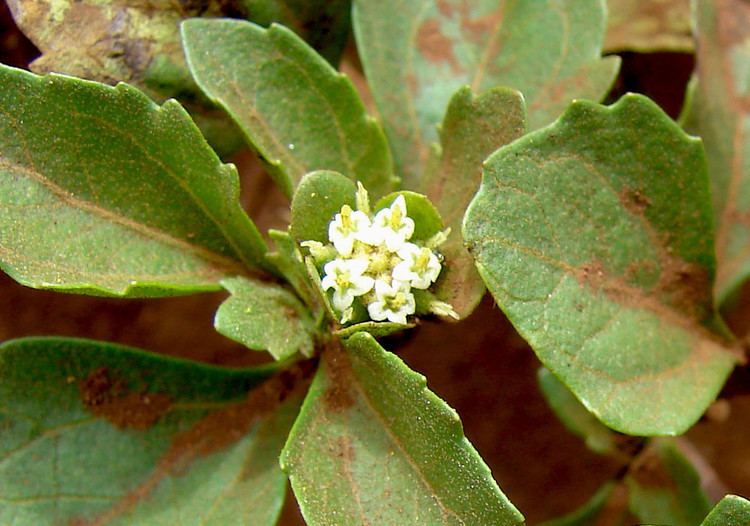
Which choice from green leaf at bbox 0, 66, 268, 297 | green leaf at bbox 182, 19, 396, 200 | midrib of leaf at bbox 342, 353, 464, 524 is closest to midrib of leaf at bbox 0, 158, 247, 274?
green leaf at bbox 0, 66, 268, 297

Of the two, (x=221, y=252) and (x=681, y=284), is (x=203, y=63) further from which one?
(x=681, y=284)

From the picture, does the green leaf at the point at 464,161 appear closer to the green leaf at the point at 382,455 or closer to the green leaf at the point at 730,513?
the green leaf at the point at 382,455

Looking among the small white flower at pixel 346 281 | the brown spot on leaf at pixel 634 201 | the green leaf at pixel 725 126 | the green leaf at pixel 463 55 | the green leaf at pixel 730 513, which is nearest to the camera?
the green leaf at pixel 730 513

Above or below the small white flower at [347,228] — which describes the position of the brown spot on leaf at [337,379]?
below

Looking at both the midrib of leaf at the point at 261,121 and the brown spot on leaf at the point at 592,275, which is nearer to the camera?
the brown spot on leaf at the point at 592,275

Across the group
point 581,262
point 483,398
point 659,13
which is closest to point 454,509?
point 581,262

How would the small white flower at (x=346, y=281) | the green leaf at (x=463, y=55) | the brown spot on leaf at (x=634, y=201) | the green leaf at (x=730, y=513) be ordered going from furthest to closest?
1. the green leaf at (x=463, y=55)
2. the brown spot on leaf at (x=634, y=201)
3. the small white flower at (x=346, y=281)
4. the green leaf at (x=730, y=513)

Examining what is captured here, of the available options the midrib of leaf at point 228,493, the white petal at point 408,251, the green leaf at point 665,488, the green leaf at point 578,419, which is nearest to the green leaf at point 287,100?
the white petal at point 408,251

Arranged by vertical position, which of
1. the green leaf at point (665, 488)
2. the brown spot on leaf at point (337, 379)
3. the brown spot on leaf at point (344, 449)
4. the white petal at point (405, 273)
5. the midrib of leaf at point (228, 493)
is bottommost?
the green leaf at point (665, 488)
